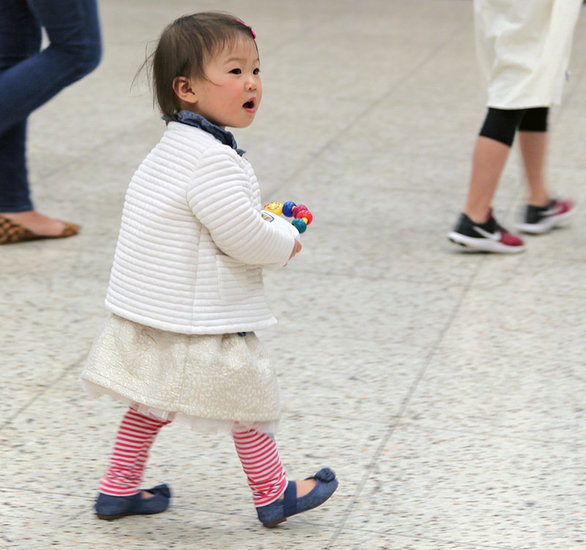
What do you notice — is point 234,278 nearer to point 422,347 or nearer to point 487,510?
point 487,510

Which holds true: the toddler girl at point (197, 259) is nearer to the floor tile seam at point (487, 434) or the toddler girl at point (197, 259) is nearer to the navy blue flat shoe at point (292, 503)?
the navy blue flat shoe at point (292, 503)

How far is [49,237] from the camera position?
4.36 meters

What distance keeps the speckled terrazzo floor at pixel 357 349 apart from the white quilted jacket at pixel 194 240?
0.52 m

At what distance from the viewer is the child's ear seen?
234 cm

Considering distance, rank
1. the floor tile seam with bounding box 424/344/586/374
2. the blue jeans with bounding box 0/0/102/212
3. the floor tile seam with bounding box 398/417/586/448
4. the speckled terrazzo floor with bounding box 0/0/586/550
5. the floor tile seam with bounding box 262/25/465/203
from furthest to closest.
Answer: the floor tile seam with bounding box 262/25/465/203
the blue jeans with bounding box 0/0/102/212
the floor tile seam with bounding box 424/344/586/374
the floor tile seam with bounding box 398/417/586/448
the speckled terrazzo floor with bounding box 0/0/586/550

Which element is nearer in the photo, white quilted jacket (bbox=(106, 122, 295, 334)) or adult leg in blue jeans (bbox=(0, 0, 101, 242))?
white quilted jacket (bbox=(106, 122, 295, 334))

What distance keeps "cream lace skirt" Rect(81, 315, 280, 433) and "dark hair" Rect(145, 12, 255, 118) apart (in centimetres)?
54

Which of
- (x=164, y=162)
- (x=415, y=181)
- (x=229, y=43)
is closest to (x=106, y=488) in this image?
(x=164, y=162)

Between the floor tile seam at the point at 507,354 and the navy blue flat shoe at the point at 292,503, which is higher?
the navy blue flat shoe at the point at 292,503

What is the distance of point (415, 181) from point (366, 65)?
2.49m

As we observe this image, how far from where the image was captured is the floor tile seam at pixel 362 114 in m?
5.17

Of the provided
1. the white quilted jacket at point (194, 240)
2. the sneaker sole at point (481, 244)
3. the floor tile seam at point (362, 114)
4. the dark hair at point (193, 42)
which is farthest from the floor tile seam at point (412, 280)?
the dark hair at point (193, 42)

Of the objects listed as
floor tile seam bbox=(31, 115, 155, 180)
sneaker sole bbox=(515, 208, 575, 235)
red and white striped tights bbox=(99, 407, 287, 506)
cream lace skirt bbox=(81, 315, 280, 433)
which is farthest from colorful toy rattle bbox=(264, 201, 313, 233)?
floor tile seam bbox=(31, 115, 155, 180)

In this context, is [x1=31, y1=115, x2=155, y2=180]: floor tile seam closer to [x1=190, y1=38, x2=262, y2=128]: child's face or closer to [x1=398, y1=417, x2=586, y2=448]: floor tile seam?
[x1=398, y1=417, x2=586, y2=448]: floor tile seam
